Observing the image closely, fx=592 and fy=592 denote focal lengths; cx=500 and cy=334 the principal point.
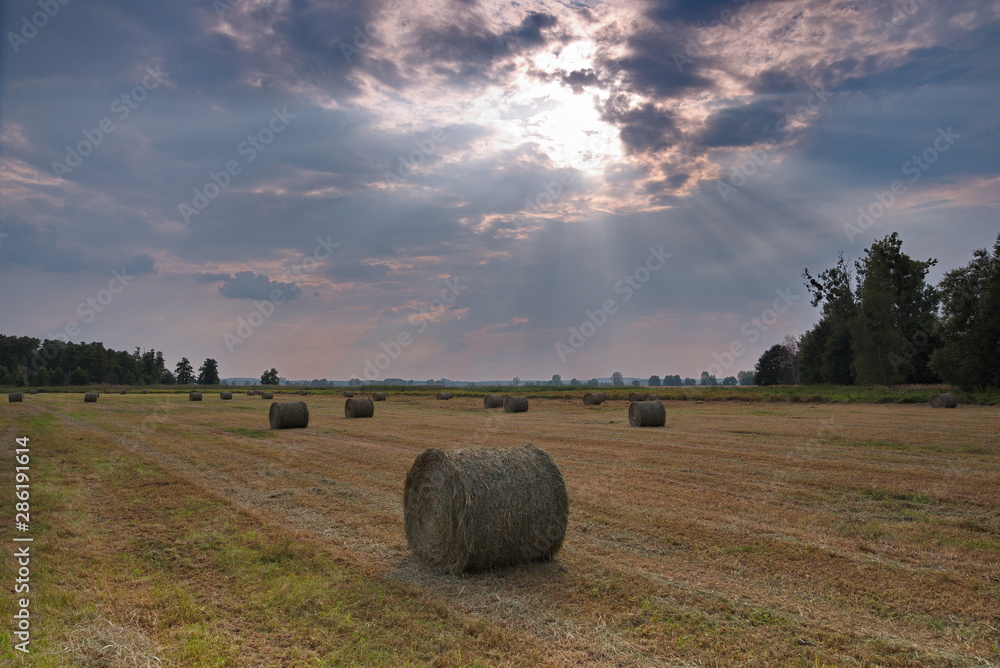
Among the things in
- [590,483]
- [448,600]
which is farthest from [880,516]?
[448,600]

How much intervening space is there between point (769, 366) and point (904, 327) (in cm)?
4304

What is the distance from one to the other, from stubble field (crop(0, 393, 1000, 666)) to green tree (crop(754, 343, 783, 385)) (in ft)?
308

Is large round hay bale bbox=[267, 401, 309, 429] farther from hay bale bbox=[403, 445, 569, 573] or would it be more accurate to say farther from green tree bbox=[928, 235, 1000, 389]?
green tree bbox=[928, 235, 1000, 389]

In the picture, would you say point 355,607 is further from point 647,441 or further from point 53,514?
point 647,441

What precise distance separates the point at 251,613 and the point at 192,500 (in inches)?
226

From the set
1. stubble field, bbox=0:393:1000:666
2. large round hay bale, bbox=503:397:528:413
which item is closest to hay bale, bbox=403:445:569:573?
stubble field, bbox=0:393:1000:666

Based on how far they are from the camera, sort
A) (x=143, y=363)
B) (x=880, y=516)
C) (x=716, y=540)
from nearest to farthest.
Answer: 1. (x=716, y=540)
2. (x=880, y=516)
3. (x=143, y=363)

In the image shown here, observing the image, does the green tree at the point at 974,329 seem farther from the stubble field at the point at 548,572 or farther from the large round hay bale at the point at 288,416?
the large round hay bale at the point at 288,416

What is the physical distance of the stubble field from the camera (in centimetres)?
490

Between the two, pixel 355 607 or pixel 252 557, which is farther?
pixel 252 557

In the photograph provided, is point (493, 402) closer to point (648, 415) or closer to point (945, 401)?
point (648, 415)

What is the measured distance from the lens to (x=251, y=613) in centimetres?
559

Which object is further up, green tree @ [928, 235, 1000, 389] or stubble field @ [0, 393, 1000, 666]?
green tree @ [928, 235, 1000, 389]

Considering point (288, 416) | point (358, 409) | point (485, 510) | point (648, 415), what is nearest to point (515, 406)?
point (358, 409)
